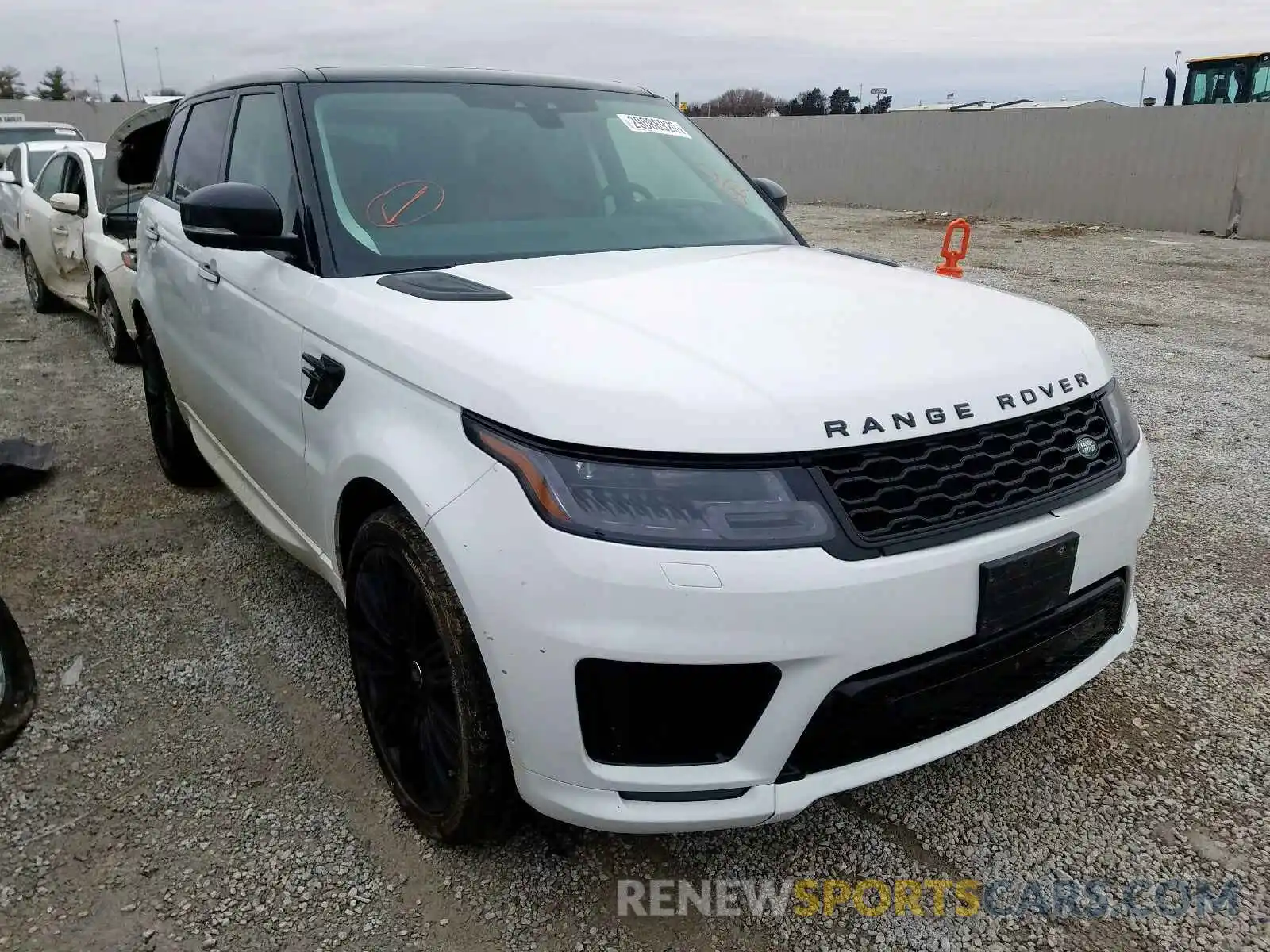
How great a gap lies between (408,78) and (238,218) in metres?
0.85

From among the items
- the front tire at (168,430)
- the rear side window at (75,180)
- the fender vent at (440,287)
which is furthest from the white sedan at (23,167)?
the fender vent at (440,287)

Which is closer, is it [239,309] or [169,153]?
[239,309]

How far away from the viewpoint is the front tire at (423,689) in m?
1.90

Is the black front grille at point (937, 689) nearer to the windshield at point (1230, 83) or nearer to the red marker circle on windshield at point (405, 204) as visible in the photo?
the red marker circle on windshield at point (405, 204)

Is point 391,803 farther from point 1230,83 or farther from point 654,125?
point 1230,83

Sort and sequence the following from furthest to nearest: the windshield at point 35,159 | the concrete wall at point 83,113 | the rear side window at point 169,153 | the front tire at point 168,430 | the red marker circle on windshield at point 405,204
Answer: the concrete wall at point 83,113 → the windshield at point 35,159 → the front tire at point 168,430 → the rear side window at point 169,153 → the red marker circle on windshield at point 405,204

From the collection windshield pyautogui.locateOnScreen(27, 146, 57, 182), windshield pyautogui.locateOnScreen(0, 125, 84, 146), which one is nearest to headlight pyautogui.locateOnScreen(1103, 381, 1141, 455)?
windshield pyautogui.locateOnScreen(27, 146, 57, 182)

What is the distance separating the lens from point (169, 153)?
4.23 meters

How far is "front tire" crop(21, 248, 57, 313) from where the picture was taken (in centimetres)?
879

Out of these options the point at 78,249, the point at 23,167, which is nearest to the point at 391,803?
the point at 78,249

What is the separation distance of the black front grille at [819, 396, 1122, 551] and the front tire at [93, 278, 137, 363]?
6.43 metres

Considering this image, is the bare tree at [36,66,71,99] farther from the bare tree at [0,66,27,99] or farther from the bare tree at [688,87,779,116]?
the bare tree at [688,87,779,116]

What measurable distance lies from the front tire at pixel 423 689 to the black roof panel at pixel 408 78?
1.56m

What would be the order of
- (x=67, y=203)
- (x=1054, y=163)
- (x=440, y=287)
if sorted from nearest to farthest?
(x=440, y=287)
(x=67, y=203)
(x=1054, y=163)
